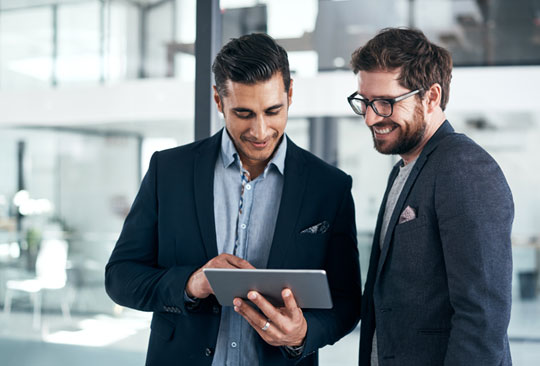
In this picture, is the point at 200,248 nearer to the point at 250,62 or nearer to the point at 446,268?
the point at 250,62

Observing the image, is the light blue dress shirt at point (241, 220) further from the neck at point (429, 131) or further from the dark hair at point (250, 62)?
the neck at point (429, 131)

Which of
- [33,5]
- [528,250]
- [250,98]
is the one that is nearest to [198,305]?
[250,98]

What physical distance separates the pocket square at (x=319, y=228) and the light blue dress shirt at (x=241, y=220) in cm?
10

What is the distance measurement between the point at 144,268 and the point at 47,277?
1.76m

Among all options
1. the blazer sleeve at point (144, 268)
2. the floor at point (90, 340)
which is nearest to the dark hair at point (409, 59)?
the blazer sleeve at point (144, 268)

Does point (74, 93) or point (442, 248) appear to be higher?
point (74, 93)

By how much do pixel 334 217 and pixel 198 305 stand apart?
0.46m

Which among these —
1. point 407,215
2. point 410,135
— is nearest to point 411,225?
point 407,215

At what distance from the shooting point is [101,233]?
293 centimetres

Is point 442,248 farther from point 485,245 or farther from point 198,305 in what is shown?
point 198,305

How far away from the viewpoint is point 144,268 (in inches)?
62.2

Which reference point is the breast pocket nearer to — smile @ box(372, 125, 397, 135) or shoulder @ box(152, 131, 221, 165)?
smile @ box(372, 125, 397, 135)

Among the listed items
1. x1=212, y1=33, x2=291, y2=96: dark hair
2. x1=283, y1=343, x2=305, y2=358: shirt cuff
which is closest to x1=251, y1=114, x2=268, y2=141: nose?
x1=212, y1=33, x2=291, y2=96: dark hair

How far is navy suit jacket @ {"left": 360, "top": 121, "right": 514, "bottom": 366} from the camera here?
121 centimetres
